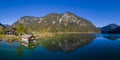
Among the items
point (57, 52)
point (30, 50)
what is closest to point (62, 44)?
point (57, 52)

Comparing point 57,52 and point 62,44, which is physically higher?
point 62,44

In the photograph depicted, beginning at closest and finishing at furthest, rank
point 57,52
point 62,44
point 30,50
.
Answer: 1. point 57,52
2. point 30,50
3. point 62,44

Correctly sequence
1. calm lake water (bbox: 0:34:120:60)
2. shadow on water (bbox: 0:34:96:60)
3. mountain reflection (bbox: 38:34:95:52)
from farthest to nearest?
mountain reflection (bbox: 38:34:95:52), shadow on water (bbox: 0:34:96:60), calm lake water (bbox: 0:34:120:60)

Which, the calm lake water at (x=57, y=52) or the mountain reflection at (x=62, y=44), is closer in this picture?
the calm lake water at (x=57, y=52)

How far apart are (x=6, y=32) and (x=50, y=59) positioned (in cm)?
14199

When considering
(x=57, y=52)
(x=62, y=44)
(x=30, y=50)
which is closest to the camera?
(x=57, y=52)

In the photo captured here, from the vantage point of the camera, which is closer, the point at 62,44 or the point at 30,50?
the point at 30,50

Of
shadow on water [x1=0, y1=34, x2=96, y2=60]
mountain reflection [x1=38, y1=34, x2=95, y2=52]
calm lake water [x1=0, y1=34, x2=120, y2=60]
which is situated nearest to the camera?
calm lake water [x1=0, y1=34, x2=120, y2=60]

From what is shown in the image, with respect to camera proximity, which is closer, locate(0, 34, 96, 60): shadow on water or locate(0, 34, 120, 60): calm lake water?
locate(0, 34, 120, 60): calm lake water

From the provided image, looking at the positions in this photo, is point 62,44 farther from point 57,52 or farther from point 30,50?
point 30,50

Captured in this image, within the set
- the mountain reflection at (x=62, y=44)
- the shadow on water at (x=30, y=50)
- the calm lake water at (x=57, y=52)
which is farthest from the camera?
the mountain reflection at (x=62, y=44)

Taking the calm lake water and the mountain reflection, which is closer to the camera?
the calm lake water

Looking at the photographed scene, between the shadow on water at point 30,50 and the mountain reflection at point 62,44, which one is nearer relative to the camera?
the shadow on water at point 30,50

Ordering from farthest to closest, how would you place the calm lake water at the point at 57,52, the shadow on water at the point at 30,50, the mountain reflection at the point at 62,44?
the mountain reflection at the point at 62,44
the shadow on water at the point at 30,50
the calm lake water at the point at 57,52
